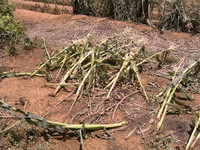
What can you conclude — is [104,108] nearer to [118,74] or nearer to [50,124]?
[118,74]

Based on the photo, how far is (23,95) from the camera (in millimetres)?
3189

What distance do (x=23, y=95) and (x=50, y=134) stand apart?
0.91m

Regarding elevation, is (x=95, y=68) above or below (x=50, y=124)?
above

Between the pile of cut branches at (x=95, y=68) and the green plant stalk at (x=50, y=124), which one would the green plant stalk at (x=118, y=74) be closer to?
the pile of cut branches at (x=95, y=68)

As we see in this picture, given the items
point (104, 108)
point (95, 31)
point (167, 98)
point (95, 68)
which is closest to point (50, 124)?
point (104, 108)

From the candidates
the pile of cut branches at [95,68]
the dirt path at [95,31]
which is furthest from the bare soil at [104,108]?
the pile of cut branches at [95,68]

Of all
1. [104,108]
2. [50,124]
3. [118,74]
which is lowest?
[104,108]

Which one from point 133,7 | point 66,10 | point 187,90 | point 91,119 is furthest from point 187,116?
point 66,10

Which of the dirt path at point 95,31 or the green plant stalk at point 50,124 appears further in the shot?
the dirt path at point 95,31

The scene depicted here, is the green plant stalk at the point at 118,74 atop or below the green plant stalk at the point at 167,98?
atop

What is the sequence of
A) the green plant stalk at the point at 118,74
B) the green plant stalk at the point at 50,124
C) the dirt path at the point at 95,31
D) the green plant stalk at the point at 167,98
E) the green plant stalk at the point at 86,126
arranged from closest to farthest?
1. the green plant stalk at the point at 50,124
2. the green plant stalk at the point at 86,126
3. the green plant stalk at the point at 167,98
4. the green plant stalk at the point at 118,74
5. the dirt path at the point at 95,31

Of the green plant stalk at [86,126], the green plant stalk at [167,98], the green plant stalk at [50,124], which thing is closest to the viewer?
the green plant stalk at [50,124]

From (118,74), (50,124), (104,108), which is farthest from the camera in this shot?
(118,74)

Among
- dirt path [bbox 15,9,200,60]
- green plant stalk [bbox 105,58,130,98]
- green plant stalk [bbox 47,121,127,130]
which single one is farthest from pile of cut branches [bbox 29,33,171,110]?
dirt path [bbox 15,9,200,60]
